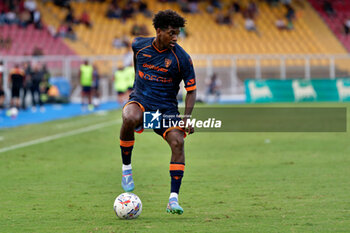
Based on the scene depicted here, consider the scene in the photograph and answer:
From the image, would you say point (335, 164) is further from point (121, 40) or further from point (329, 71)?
point (121, 40)

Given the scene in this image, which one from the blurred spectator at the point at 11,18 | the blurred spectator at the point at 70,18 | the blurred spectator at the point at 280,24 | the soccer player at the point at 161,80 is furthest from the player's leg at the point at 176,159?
the blurred spectator at the point at 280,24

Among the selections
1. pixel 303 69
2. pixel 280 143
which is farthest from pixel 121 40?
pixel 280 143

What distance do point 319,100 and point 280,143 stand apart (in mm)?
19915

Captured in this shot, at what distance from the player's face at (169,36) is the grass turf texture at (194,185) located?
1747 millimetres

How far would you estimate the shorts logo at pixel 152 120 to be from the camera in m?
6.93

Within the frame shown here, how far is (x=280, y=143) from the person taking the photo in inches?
594

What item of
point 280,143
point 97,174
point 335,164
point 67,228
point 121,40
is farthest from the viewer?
point 121,40

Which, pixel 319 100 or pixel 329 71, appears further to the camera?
pixel 329 71

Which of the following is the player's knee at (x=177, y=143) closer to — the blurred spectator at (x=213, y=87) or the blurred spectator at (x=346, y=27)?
the blurred spectator at (x=213, y=87)

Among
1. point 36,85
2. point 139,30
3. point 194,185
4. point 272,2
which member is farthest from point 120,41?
point 194,185

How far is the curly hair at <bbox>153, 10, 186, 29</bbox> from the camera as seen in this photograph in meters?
6.68

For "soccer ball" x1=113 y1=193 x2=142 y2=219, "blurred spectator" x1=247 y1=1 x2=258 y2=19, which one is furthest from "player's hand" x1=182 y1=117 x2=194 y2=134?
"blurred spectator" x1=247 y1=1 x2=258 y2=19

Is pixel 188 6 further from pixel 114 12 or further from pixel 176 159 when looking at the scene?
pixel 176 159

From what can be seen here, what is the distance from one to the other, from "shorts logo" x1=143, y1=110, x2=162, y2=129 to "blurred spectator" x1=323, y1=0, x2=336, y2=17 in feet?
145
